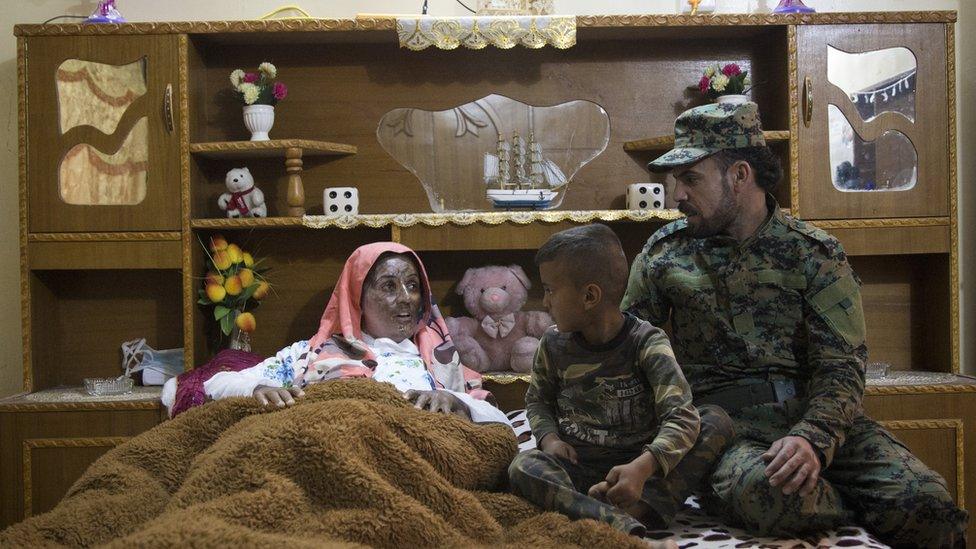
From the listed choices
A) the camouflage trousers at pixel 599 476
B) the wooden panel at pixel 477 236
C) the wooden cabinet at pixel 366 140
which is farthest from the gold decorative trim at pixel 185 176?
the camouflage trousers at pixel 599 476

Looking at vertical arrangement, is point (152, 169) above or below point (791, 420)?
above

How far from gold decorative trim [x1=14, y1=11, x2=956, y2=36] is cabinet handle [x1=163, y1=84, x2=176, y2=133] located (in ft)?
0.71

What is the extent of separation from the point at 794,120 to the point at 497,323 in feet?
4.17

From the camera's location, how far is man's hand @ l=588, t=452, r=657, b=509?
72.0 inches

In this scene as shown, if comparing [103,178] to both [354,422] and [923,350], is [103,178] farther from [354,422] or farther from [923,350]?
[923,350]

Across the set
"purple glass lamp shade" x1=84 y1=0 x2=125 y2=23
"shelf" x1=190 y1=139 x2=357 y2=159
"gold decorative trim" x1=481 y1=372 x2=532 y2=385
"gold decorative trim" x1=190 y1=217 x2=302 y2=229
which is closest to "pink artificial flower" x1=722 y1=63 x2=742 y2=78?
"gold decorative trim" x1=481 y1=372 x2=532 y2=385

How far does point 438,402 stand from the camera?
2.46m

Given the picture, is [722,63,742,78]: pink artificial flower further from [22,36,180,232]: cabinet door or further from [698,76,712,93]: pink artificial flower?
[22,36,180,232]: cabinet door

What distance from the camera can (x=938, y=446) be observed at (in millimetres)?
3229

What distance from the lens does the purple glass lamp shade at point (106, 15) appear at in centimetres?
340

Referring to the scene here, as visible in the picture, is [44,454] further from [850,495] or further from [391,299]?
[850,495]

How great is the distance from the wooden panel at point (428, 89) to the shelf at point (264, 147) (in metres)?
0.17

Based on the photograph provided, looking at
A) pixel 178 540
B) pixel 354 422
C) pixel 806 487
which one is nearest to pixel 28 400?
pixel 354 422

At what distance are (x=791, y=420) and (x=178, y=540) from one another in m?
1.43
